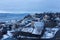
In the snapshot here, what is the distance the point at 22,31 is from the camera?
1.73 meters

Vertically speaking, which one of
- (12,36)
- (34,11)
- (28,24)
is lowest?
(12,36)

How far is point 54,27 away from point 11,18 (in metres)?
0.47

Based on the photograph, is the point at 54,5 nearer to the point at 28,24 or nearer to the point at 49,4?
the point at 49,4

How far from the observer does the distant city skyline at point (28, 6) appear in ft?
5.59

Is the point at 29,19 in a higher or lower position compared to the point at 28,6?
lower

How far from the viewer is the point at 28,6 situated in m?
1.74

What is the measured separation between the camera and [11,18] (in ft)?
5.73

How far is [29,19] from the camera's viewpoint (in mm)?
1757

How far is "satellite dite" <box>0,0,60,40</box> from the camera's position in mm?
1704

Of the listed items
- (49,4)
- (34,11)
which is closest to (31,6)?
(34,11)

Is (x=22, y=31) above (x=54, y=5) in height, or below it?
below

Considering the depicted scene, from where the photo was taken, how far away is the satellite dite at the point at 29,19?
1.70 m

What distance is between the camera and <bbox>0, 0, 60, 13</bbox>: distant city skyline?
1.70 metres

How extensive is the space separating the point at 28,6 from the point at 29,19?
14 cm
